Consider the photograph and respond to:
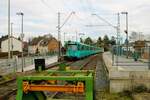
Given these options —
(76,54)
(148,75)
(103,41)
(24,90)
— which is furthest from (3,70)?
(103,41)

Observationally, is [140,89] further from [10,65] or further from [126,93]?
[10,65]

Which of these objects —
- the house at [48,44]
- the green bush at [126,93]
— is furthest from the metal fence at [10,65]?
the house at [48,44]

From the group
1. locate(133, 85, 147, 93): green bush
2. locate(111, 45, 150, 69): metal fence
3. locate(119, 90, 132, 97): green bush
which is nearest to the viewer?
locate(119, 90, 132, 97): green bush

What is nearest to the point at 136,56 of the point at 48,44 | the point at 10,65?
the point at 10,65

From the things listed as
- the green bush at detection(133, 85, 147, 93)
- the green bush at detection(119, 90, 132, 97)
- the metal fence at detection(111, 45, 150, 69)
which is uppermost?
the metal fence at detection(111, 45, 150, 69)

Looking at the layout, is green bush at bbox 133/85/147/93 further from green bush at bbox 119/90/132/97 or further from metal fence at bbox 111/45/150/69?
metal fence at bbox 111/45/150/69

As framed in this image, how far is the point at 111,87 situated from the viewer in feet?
54.3

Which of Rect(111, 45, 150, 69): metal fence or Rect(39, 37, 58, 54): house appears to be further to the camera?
Rect(39, 37, 58, 54): house

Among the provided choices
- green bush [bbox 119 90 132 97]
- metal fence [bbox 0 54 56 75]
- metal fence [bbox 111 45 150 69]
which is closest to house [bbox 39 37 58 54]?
metal fence [bbox 0 54 56 75]

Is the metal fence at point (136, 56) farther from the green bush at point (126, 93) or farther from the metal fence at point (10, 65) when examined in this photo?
the metal fence at point (10, 65)

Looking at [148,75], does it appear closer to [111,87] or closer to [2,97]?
[111,87]

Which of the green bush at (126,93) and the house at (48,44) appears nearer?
the green bush at (126,93)

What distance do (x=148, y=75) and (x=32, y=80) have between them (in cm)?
844

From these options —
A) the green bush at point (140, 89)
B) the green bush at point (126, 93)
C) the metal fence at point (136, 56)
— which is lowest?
the green bush at point (126, 93)
